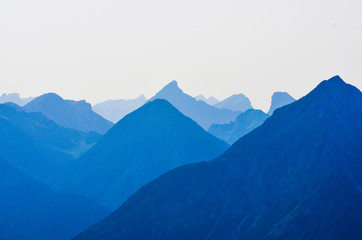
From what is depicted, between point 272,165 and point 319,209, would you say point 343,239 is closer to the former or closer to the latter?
point 319,209

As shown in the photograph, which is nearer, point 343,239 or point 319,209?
point 343,239

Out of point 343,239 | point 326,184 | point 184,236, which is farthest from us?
point 184,236

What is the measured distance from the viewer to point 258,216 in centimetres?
18312

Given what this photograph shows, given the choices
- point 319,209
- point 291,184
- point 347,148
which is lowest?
point 319,209

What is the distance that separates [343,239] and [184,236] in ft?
195

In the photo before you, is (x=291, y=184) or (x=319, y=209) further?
(x=291, y=184)

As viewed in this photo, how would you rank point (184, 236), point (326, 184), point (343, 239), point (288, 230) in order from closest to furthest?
1. point (343, 239)
2. point (288, 230)
3. point (326, 184)
4. point (184, 236)

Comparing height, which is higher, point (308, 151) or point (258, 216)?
point (308, 151)

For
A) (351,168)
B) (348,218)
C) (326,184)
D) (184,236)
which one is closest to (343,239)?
(348,218)

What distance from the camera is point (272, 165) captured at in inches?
7864

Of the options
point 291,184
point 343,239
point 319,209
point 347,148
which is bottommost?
point 343,239

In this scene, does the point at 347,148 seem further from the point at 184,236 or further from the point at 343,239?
the point at 184,236

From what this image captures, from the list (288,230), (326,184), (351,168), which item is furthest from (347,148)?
(288,230)

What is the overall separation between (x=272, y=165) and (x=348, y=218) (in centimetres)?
4314
